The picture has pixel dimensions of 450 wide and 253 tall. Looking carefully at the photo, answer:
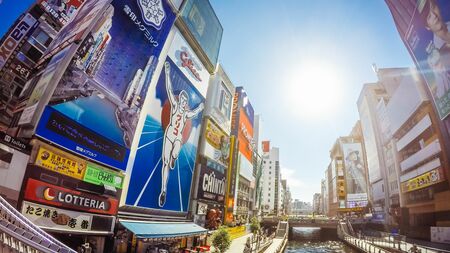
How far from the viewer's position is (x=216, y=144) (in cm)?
4022

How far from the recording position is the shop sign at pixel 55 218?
520 inches

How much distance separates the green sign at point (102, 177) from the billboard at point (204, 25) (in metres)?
21.2

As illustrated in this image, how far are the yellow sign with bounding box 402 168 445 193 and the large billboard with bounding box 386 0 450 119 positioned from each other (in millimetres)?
10602

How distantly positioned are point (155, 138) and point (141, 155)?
2596 millimetres

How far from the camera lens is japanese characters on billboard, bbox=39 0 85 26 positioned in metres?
17.4

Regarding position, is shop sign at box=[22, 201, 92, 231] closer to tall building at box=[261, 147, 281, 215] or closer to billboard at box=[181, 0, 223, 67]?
billboard at box=[181, 0, 223, 67]

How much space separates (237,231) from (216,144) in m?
17.3

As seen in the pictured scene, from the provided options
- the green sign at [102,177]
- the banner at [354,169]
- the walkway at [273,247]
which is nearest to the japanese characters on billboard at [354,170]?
the banner at [354,169]

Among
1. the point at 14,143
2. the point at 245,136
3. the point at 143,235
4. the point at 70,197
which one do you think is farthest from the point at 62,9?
the point at 245,136

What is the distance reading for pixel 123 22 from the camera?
20500mm

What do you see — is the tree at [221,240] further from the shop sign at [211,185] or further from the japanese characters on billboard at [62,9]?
the japanese characters on billboard at [62,9]

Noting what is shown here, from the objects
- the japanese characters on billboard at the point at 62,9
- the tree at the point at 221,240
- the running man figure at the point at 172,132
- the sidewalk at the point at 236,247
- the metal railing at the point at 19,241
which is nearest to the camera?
the metal railing at the point at 19,241

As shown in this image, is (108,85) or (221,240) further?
(221,240)

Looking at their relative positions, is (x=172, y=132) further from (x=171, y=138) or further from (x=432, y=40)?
(x=432, y=40)
